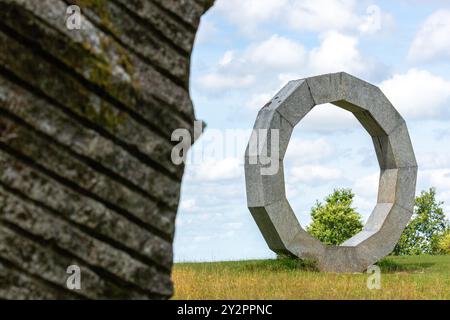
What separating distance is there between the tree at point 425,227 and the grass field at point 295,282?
7839 millimetres

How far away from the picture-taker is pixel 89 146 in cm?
364

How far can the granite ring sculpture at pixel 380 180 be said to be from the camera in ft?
38.7

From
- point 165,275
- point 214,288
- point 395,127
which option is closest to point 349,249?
point 395,127

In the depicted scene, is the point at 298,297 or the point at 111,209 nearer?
the point at 111,209

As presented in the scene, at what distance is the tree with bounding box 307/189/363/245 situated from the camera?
1936 centimetres

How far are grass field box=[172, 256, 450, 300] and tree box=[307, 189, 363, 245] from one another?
541 cm

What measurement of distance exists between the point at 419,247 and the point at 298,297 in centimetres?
1392

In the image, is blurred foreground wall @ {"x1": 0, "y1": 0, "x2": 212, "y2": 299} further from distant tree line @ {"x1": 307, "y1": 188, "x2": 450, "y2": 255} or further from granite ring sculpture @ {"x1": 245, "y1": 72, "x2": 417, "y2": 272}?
distant tree line @ {"x1": 307, "y1": 188, "x2": 450, "y2": 255}

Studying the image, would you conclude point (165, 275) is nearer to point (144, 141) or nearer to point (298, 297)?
point (144, 141)

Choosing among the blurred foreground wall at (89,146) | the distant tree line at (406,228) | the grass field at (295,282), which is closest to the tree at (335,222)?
the distant tree line at (406,228)

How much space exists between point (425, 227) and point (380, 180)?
9.18m

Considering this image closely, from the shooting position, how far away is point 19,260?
3.61 metres
